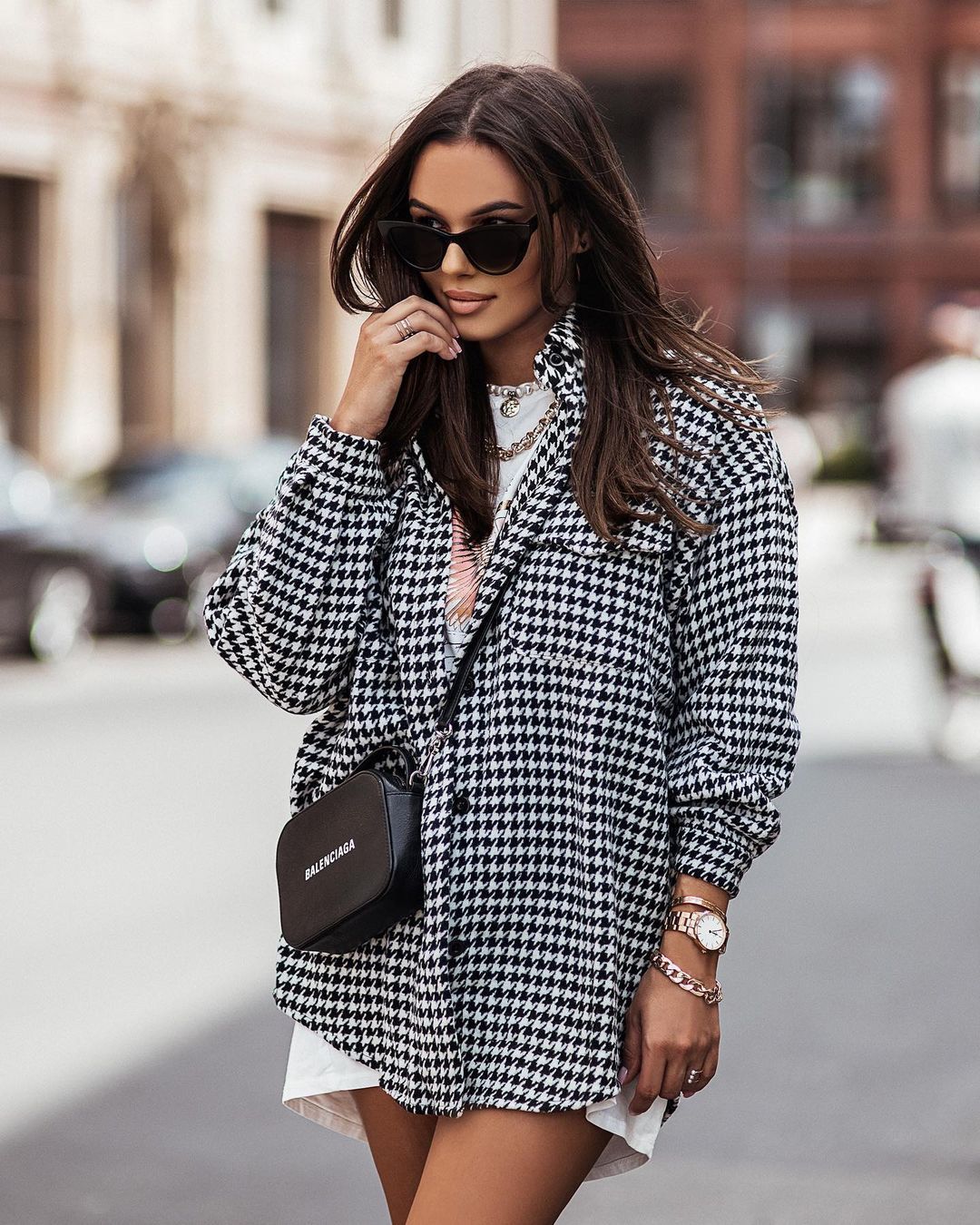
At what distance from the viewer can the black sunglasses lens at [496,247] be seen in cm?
232

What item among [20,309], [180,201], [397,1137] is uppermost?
[180,201]

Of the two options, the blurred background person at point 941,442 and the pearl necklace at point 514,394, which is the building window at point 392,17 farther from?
the pearl necklace at point 514,394

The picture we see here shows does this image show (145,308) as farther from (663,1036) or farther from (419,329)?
(663,1036)

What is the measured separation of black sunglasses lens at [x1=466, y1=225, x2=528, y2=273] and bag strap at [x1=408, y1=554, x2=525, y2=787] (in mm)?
333

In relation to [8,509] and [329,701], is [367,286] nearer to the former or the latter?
[329,701]

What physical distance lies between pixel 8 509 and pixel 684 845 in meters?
13.6

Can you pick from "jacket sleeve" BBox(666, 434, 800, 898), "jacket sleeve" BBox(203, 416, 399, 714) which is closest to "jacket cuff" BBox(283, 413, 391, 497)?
"jacket sleeve" BBox(203, 416, 399, 714)

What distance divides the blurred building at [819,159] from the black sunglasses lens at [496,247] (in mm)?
45515

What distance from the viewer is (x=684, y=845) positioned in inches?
89.5

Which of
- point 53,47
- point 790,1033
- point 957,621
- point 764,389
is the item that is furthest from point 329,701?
point 53,47

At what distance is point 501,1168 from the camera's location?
2.22 meters

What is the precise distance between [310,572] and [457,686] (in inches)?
8.5

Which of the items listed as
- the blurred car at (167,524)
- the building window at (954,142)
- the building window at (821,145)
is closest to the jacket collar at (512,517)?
the blurred car at (167,524)

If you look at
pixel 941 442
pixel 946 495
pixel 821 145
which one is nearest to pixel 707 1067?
pixel 941 442
